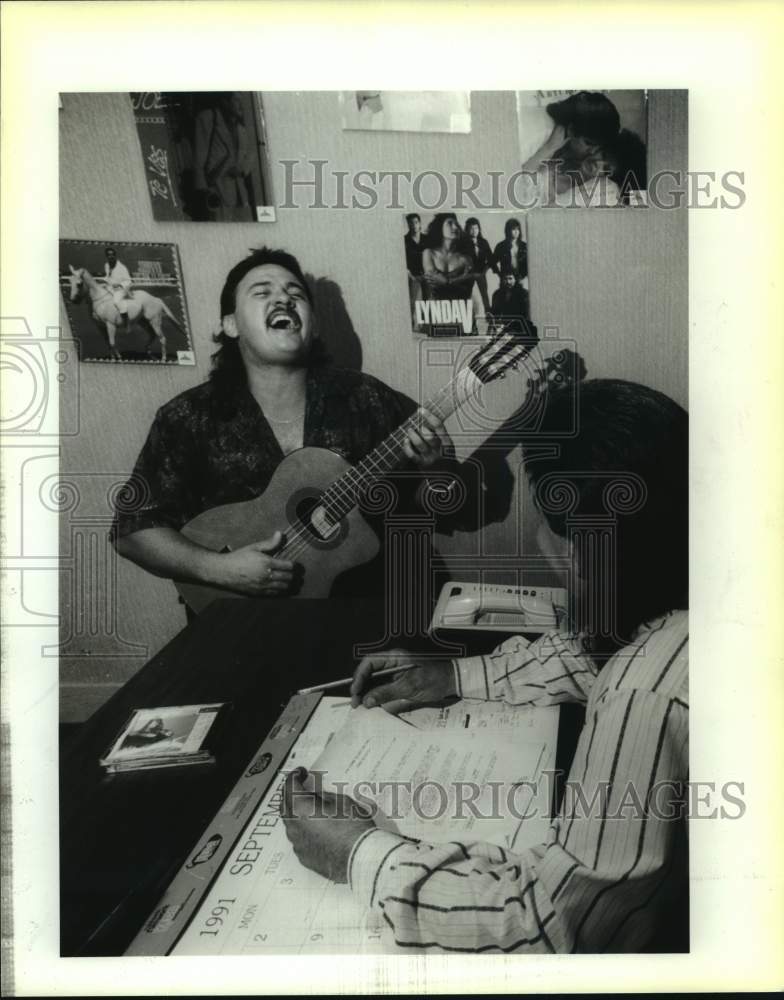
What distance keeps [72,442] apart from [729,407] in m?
1.14

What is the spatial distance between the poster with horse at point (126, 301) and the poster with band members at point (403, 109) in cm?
38

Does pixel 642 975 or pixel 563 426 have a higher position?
pixel 563 426

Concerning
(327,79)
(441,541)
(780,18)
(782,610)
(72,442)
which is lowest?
(782,610)

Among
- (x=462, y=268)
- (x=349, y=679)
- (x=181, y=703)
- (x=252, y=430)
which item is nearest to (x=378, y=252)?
(x=462, y=268)

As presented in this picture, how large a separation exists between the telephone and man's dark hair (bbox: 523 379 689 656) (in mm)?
55

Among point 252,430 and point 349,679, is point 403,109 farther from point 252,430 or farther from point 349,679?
point 349,679

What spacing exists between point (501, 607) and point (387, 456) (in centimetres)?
33

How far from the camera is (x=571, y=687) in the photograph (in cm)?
171

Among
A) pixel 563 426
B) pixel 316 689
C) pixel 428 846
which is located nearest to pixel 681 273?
pixel 563 426

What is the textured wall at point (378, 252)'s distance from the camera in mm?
1703

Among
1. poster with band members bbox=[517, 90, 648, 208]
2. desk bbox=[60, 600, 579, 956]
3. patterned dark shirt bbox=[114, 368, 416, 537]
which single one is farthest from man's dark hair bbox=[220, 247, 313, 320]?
desk bbox=[60, 600, 579, 956]

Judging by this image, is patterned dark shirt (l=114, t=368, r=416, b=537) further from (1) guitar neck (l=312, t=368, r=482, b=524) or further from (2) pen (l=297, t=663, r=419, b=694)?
(2) pen (l=297, t=663, r=419, b=694)

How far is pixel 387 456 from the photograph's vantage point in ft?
5.65

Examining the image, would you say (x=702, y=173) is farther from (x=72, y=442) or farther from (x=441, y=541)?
(x=72, y=442)
